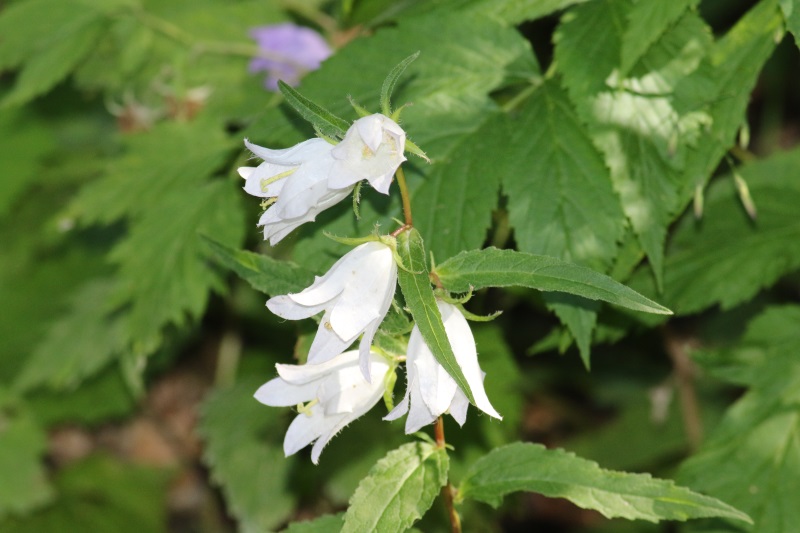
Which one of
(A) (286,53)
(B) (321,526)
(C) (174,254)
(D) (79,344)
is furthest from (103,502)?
(B) (321,526)

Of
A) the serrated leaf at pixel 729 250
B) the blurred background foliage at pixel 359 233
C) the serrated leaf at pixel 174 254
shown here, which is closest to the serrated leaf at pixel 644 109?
the blurred background foliage at pixel 359 233

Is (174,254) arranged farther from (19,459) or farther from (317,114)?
(19,459)

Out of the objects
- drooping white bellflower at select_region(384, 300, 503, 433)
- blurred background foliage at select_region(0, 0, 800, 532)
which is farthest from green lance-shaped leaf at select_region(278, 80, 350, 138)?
blurred background foliage at select_region(0, 0, 800, 532)

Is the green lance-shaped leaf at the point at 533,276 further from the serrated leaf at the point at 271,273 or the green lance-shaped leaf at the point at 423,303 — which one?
the serrated leaf at the point at 271,273

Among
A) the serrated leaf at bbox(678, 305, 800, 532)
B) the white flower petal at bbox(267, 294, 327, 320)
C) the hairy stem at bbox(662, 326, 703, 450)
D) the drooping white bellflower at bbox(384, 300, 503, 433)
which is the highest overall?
→ the white flower petal at bbox(267, 294, 327, 320)

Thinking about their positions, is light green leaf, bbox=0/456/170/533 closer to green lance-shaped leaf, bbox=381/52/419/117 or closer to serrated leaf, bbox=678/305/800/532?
serrated leaf, bbox=678/305/800/532
